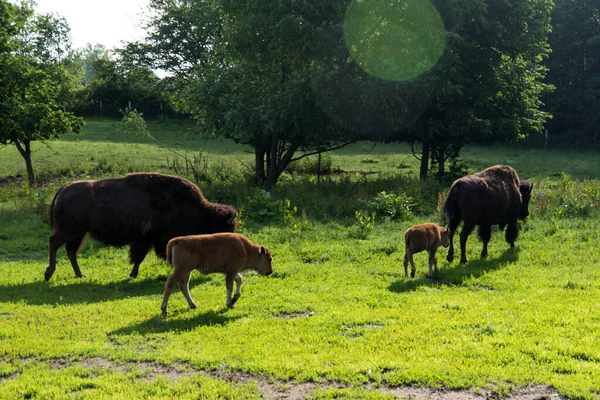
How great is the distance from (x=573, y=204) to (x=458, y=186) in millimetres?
6137

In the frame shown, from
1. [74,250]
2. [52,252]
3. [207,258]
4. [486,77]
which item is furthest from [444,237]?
[486,77]

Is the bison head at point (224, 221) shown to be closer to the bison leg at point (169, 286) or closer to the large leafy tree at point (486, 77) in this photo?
the bison leg at point (169, 286)

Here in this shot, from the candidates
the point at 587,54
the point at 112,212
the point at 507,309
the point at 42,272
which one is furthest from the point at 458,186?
the point at 587,54

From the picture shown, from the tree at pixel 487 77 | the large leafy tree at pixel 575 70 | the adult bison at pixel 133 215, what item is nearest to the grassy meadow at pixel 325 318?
the adult bison at pixel 133 215

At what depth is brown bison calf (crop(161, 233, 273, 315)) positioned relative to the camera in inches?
337

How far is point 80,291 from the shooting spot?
33.9ft

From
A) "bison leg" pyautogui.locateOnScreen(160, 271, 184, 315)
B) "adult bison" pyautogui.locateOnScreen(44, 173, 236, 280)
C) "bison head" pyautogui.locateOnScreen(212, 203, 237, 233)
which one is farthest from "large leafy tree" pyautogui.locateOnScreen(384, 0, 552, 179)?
"bison leg" pyautogui.locateOnScreen(160, 271, 184, 315)

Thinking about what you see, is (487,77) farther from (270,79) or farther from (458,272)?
(458,272)

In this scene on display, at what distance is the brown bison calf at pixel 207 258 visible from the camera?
28.1 feet

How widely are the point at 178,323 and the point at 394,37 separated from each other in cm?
1507

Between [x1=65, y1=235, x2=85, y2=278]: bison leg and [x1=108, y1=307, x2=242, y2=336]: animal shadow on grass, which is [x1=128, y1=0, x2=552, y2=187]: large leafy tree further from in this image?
[x1=108, y1=307, x2=242, y2=336]: animal shadow on grass

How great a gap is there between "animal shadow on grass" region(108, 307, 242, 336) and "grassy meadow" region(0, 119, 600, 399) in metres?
0.03

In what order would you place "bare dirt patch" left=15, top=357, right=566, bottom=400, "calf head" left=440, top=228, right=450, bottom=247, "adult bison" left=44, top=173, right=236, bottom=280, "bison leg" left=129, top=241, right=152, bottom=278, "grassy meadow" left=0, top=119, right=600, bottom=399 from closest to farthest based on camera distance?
"bare dirt patch" left=15, top=357, right=566, bottom=400 → "grassy meadow" left=0, top=119, right=600, bottom=399 → "calf head" left=440, top=228, right=450, bottom=247 → "adult bison" left=44, top=173, right=236, bottom=280 → "bison leg" left=129, top=241, right=152, bottom=278

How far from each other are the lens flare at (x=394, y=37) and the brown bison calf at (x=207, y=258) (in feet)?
41.4
